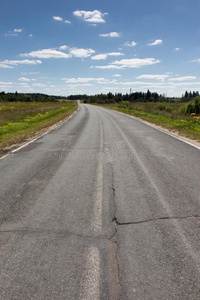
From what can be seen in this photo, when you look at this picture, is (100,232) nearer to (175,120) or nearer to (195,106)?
(175,120)

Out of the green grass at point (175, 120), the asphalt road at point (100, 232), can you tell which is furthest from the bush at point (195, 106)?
the asphalt road at point (100, 232)

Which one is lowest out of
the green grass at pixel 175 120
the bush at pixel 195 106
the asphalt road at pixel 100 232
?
the asphalt road at pixel 100 232

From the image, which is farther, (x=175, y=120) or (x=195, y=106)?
(x=195, y=106)

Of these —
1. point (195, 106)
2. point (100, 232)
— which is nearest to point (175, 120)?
point (195, 106)

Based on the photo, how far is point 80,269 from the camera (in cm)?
238

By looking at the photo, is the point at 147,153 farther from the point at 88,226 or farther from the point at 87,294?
the point at 87,294

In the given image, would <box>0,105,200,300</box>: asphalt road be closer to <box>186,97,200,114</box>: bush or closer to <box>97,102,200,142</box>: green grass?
<box>97,102,200,142</box>: green grass

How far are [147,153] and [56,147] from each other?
4.24 m

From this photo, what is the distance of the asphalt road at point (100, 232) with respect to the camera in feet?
7.11

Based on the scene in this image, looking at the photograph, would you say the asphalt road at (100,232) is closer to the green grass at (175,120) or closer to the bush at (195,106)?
the green grass at (175,120)

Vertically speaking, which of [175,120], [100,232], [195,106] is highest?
[195,106]

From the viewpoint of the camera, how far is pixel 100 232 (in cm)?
305

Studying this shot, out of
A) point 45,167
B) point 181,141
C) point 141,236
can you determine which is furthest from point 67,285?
point 181,141

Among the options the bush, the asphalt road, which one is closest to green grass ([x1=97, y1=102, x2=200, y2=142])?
the bush
